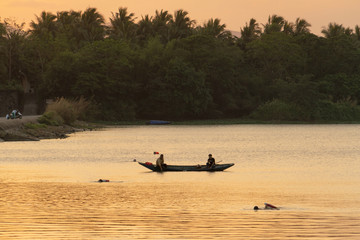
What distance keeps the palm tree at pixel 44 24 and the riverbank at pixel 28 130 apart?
207ft

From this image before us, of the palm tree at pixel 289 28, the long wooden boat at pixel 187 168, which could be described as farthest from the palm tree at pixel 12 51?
the long wooden boat at pixel 187 168

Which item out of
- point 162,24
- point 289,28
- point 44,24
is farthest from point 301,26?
point 44,24

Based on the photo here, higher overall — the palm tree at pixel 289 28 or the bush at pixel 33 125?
the palm tree at pixel 289 28

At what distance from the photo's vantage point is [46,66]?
13312 cm

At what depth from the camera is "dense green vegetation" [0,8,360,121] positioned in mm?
128250

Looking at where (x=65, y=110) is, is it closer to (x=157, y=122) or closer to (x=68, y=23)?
(x=157, y=122)

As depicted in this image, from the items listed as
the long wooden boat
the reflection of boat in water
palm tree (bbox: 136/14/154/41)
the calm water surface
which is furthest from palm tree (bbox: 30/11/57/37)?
the long wooden boat

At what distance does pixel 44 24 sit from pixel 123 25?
17.2 m

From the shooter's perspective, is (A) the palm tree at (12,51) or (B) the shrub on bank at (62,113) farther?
(A) the palm tree at (12,51)

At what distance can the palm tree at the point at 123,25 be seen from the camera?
154 m

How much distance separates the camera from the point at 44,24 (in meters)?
157

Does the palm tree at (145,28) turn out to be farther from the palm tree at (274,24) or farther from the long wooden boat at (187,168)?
the long wooden boat at (187,168)

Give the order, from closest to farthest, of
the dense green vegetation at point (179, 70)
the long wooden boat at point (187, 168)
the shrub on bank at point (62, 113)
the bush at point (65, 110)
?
the long wooden boat at point (187, 168), the shrub on bank at point (62, 113), the bush at point (65, 110), the dense green vegetation at point (179, 70)

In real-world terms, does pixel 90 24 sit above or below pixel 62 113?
above
